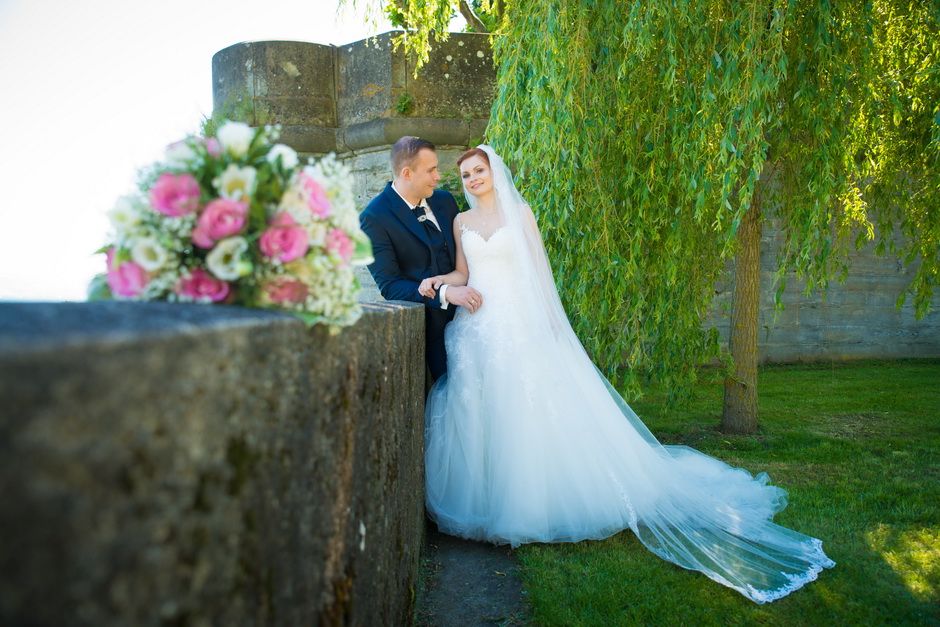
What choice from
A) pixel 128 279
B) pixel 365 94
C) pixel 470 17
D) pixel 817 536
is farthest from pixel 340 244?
pixel 470 17

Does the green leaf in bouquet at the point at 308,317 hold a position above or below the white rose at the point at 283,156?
below

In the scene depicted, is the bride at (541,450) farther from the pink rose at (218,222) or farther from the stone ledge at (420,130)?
the stone ledge at (420,130)

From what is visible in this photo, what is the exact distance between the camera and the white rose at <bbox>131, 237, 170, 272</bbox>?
1327 millimetres

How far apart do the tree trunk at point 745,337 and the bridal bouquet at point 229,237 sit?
4893 mm

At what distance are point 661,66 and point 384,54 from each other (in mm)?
3427

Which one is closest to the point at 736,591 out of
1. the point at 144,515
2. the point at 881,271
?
the point at 144,515

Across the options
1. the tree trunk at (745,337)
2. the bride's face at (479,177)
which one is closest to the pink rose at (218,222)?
the bride's face at (479,177)

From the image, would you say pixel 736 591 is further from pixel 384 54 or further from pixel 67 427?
pixel 384 54

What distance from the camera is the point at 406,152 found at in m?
4.09

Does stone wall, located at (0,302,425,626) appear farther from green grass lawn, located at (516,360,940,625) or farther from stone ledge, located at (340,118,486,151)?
stone ledge, located at (340,118,486,151)

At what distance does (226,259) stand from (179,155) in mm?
260

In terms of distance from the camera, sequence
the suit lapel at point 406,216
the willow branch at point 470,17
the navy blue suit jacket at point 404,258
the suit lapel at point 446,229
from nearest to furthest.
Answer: the navy blue suit jacket at point 404,258
the suit lapel at point 406,216
the suit lapel at point 446,229
the willow branch at point 470,17

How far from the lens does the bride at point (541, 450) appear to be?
3395 millimetres

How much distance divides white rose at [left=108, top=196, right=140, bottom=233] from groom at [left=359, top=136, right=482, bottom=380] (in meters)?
2.56
